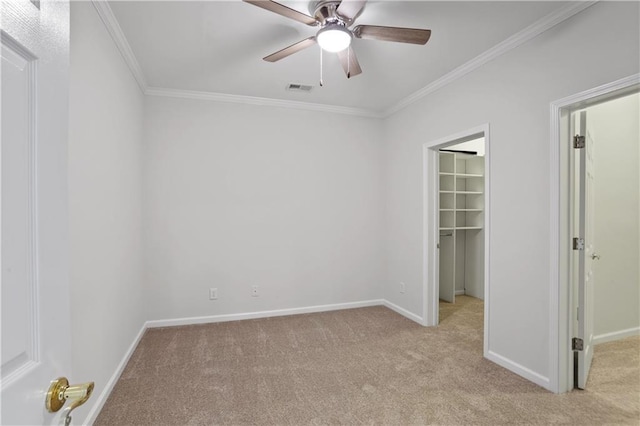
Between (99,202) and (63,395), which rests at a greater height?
(99,202)

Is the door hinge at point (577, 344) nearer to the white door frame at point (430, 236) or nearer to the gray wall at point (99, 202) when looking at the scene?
the white door frame at point (430, 236)

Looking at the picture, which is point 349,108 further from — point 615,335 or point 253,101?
point 615,335

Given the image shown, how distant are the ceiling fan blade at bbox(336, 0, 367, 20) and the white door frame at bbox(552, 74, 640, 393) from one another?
1.53m

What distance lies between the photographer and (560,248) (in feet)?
7.31

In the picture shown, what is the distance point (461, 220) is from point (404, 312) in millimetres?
1992

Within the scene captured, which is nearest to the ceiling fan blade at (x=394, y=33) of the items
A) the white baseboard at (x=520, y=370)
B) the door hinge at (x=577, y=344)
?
the door hinge at (x=577, y=344)

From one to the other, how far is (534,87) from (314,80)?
6.46 feet

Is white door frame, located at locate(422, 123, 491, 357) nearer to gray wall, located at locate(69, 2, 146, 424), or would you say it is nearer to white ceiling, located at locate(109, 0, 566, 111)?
white ceiling, located at locate(109, 0, 566, 111)

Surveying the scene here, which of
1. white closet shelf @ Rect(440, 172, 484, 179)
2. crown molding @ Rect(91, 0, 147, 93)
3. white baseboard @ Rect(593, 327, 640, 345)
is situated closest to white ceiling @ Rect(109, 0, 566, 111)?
crown molding @ Rect(91, 0, 147, 93)

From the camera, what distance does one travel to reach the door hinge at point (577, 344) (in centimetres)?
228

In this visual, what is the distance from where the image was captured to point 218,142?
148 inches

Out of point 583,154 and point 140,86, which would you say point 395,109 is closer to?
point 583,154

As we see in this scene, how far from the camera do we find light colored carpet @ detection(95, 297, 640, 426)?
2023mm

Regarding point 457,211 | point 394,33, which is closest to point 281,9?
point 394,33
